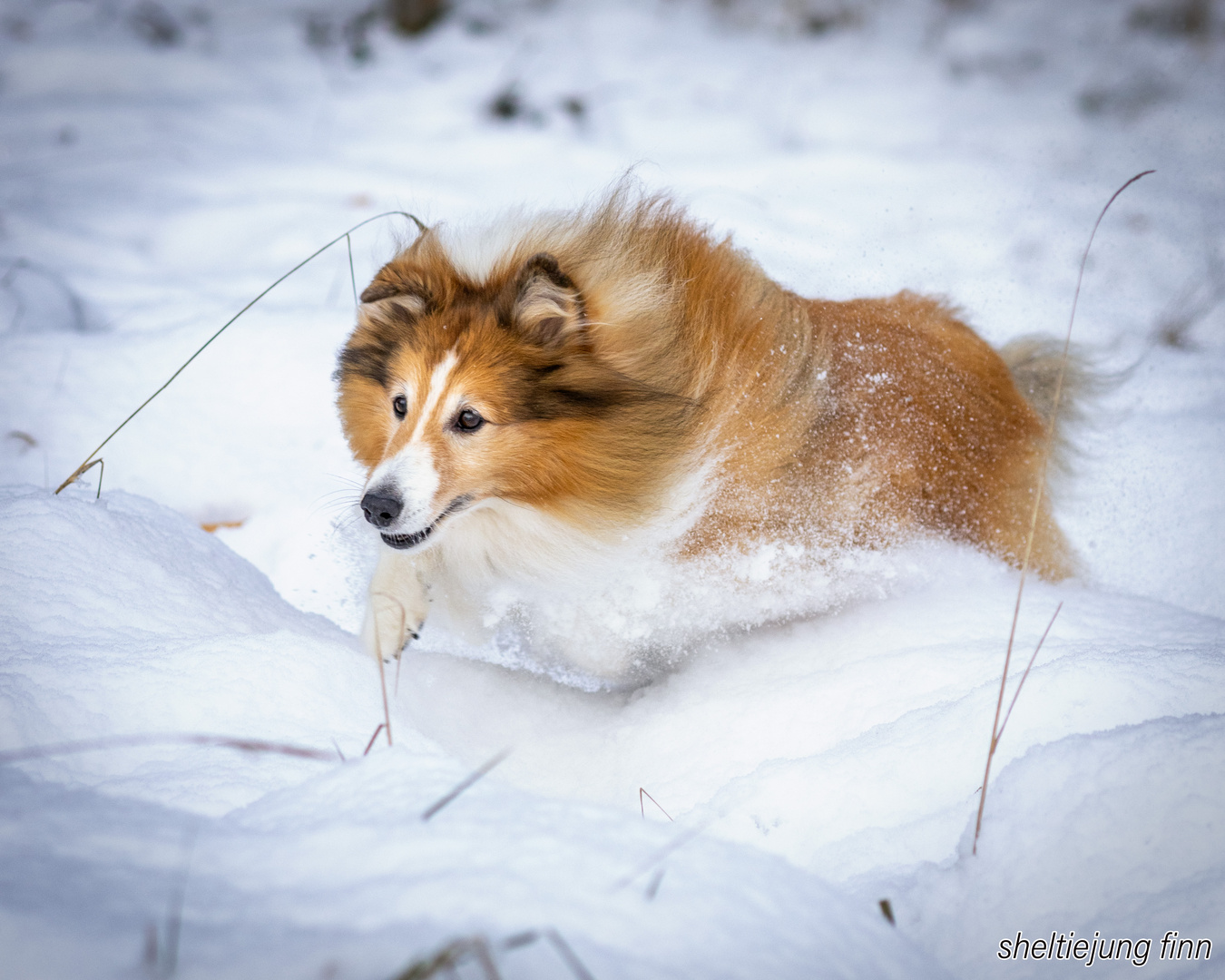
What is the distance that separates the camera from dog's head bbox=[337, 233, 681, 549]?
2178 millimetres

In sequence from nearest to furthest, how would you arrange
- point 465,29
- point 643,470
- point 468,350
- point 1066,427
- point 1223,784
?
point 1223,784
point 468,350
point 643,470
point 1066,427
point 465,29

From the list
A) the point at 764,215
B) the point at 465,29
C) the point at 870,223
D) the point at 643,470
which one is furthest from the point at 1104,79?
the point at 643,470

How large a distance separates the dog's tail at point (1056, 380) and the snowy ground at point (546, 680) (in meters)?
0.16

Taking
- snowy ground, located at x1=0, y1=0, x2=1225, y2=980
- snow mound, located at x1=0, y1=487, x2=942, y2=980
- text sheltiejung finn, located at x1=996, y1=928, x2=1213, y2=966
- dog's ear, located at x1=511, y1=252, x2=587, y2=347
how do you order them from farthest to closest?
dog's ear, located at x1=511, y1=252, x2=587, y2=347, text sheltiejung finn, located at x1=996, y1=928, x2=1213, y2=966, snowy ground, located at x1=0, y1=0, x2=1225, y2=980, snow mound, located at x1=0, y1=487, x2=942, y2=980

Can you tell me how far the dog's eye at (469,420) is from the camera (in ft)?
7.34

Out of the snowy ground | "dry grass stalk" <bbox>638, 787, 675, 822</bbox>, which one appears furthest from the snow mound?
"dry grass stalk" <bbox>638, 787, 675, 822</bbox>

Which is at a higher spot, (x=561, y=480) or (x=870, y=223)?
(x=870, y=223)

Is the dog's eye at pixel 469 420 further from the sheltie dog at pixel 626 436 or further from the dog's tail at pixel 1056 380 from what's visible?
the dog's tail at pixel 1056 380

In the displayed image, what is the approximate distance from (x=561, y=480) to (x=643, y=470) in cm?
26

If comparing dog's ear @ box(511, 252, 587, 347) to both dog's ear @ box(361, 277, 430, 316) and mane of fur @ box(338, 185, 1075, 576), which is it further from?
dog's ear @ box(361, 277, 430, 316)

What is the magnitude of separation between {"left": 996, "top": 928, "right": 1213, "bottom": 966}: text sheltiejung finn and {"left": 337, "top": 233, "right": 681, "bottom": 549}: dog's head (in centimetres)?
157

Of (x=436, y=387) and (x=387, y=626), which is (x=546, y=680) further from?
(x=436, y=387)

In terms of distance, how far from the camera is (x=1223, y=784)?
130 centimetres

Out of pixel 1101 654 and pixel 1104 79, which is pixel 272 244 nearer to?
pixel 1101 654
